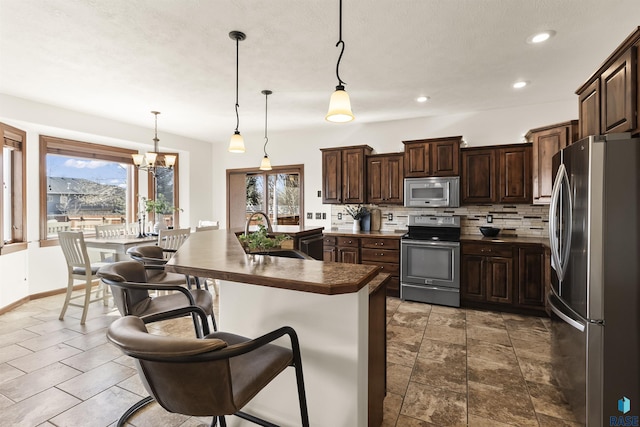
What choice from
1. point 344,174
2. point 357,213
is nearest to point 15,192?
point 344,174

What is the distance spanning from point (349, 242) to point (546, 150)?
272cm

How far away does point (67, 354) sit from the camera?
272 cm

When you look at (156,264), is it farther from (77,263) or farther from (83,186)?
(83,186)

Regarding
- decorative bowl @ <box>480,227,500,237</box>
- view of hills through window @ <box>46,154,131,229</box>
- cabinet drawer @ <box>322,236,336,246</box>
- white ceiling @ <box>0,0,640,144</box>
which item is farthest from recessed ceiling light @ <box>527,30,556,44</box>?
view of hills through window @ <box>46,154,131,229</box>

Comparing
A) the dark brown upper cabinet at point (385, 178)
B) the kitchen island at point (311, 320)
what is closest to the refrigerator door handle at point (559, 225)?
the kitchen island at point (311, 320)

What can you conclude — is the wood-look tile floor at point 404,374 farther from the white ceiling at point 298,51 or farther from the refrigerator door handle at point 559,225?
the white ceiling at point 298,51

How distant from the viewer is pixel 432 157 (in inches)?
172

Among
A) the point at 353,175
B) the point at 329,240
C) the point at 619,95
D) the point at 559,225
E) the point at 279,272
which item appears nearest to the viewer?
the point at 279,272

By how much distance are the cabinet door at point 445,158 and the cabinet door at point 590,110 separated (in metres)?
1.84

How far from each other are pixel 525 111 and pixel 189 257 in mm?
4634

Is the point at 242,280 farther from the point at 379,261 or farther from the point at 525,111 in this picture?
the point at 525,111

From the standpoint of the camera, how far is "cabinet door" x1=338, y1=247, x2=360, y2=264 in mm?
4648

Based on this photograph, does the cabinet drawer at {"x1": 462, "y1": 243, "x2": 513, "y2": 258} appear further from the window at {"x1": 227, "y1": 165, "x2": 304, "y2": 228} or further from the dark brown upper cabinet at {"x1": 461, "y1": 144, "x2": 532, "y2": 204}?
the window at {"x1": 227, "y1": 165, "x2": 304, "y2": 228}

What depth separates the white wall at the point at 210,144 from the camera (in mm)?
4016
